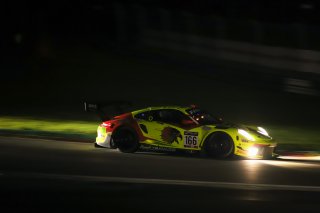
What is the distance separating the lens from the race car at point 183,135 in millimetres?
14906

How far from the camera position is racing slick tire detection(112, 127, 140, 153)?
15859 millimetres

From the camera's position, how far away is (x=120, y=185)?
1158 cm

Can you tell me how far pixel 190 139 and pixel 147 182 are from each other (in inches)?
139

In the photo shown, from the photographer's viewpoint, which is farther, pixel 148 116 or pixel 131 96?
pixel 131 96

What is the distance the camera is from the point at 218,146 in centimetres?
1511

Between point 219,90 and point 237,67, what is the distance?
210 inches

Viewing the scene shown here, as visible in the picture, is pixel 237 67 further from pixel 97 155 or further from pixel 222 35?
pixel 97 155

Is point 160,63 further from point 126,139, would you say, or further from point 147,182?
point 147,182

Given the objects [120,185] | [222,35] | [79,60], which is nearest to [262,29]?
[222,35]

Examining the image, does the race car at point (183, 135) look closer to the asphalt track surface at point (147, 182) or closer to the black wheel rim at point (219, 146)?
the black wheel rim at point (219, 146)

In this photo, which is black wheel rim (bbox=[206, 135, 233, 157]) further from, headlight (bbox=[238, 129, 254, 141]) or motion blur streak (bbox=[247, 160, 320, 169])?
motion blur streak (bbox=[247, 160, 320, 169])

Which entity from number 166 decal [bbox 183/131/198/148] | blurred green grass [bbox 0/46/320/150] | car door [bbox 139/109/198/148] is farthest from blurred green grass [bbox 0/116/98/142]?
number 166 decal [bbox 183/131/198/148]

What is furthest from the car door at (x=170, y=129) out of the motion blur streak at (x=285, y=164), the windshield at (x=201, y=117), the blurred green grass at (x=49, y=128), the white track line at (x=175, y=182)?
the blurred green grass at (x=49, y=128)

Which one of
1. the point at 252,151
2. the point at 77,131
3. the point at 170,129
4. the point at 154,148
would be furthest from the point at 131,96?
the point at 252,151
